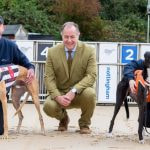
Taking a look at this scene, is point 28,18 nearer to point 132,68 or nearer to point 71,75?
point 71,75

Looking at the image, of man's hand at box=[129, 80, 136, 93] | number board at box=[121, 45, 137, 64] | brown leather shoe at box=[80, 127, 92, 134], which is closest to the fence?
number board at box=[121, 45, 137, 64]

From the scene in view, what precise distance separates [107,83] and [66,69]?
5.94 meters

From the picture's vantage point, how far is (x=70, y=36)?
7.70m

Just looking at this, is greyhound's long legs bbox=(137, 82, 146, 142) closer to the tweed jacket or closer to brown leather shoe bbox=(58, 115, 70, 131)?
the tweed jacket

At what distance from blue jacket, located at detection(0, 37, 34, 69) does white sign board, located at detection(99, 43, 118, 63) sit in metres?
5.89

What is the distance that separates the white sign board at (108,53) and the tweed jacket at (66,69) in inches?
227

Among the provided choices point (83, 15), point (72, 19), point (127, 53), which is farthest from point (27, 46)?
point (72, 19)

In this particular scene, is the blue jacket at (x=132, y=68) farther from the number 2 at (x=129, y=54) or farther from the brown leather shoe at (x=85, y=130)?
the number 2 at (x=129, y=54)

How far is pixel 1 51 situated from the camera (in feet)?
25.3

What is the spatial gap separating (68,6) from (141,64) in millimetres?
26780

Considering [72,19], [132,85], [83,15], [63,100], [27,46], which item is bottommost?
[63,100]

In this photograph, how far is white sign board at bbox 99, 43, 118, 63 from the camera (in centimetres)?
1370

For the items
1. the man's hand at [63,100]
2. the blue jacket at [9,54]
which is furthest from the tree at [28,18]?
the man's hand at [63,100]

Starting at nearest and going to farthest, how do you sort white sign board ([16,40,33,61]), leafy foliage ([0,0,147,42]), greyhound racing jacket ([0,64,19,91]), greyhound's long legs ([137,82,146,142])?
greyhound's long legs ([137,82,146,142]) → greyhound racing jacket ([0,64,19,91]) → white sign board ([16,40,33,61]) → leafy foliage ([0,0,147,42])
